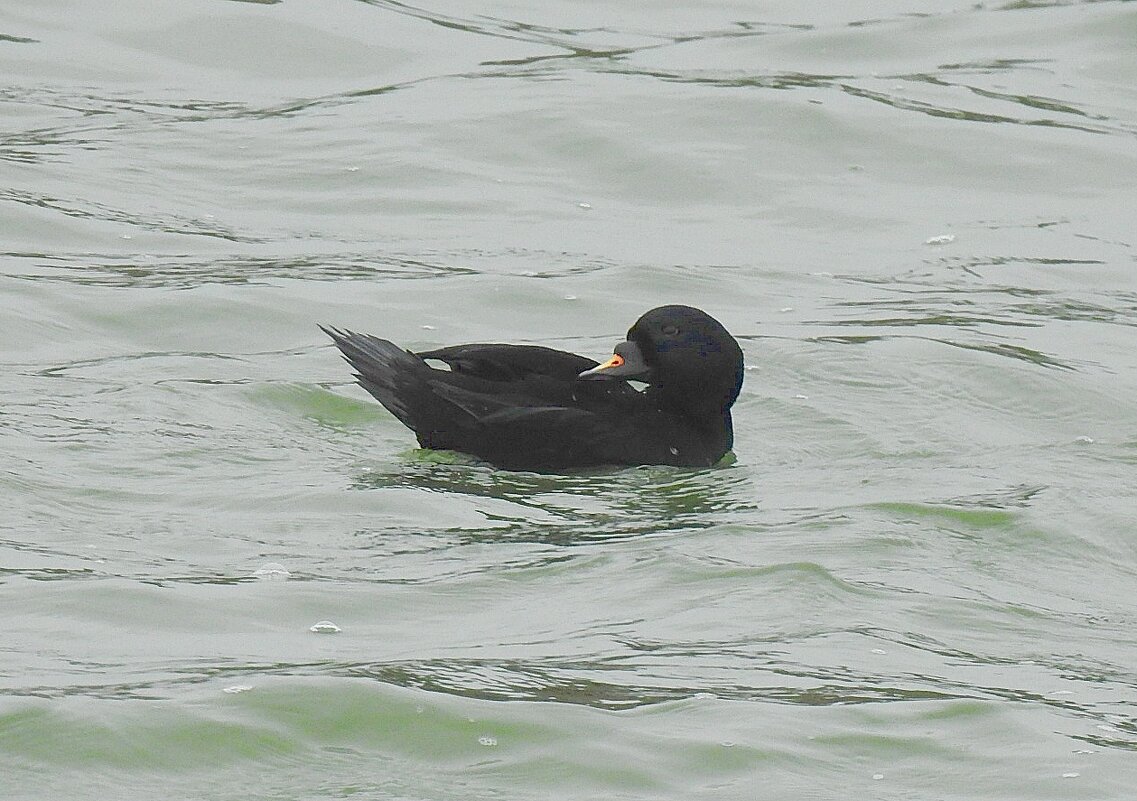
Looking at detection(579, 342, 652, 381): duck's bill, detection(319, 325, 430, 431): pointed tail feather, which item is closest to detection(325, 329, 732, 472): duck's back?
detection(319, 325, 430, 431): pointed tail feather

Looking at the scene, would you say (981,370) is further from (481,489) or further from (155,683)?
(155,683)

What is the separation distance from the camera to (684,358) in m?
7.85

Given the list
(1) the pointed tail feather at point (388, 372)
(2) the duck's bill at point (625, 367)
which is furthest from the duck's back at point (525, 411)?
(2) the duck's bill at point (625, 367)

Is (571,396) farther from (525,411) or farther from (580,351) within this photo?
(580,351)

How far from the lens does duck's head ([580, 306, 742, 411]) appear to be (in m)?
7.86

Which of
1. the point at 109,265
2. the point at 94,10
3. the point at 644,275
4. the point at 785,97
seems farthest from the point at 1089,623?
the point at 94,10

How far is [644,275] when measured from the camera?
1092 centimetres

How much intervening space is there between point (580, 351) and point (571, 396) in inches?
70.5

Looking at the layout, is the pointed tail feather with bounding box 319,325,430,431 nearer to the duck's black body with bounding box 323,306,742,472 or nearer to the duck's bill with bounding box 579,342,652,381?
the duck's black body with bounding box 323,306,742,472

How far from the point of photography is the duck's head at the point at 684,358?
7.86 m

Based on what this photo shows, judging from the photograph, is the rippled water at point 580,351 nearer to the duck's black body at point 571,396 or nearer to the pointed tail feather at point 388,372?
the duck's black body at point 571,396

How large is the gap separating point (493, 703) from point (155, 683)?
828mm

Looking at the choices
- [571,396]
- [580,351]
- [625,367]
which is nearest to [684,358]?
[625,367]

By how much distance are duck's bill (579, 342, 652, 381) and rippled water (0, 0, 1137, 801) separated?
14.4 inches
